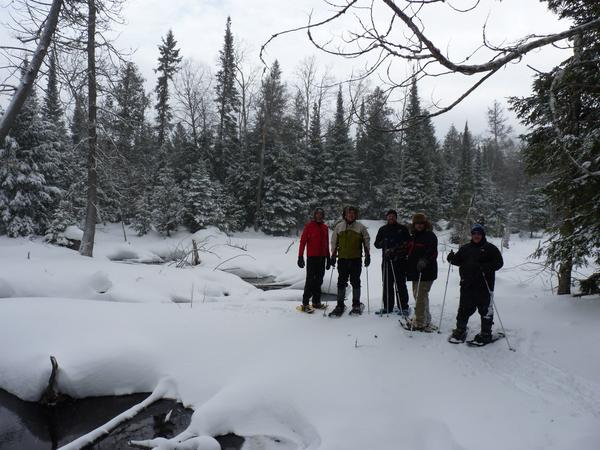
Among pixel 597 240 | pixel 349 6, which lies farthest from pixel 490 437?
pixel 597 240

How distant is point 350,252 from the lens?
6273mm

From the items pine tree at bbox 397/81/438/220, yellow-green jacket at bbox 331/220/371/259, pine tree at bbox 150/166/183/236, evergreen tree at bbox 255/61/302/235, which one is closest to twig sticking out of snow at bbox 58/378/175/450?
yellow-green jacket at bbox 331/220/371/259

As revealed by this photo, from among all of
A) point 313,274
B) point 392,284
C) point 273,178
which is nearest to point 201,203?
point 273,178

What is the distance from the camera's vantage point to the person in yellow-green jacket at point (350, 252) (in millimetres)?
6259

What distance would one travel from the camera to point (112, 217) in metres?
26.6

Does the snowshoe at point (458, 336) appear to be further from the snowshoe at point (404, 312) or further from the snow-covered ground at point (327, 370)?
the snowshoe at point (404, 312)

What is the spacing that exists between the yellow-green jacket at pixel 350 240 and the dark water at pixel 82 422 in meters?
3.38

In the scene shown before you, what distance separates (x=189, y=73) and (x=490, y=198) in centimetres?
3069

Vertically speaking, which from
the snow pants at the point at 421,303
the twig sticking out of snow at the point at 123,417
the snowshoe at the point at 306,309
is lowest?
the twig sticking out of snow at the point at 123,417

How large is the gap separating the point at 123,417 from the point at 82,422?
54 cm

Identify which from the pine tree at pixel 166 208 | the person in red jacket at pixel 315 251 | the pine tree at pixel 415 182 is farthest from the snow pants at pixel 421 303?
the pine tree at pixel 415 182

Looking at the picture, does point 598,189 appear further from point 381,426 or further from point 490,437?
point 381,426

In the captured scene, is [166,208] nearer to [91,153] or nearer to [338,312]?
[91,153]

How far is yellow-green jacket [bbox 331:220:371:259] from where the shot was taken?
627 cm
